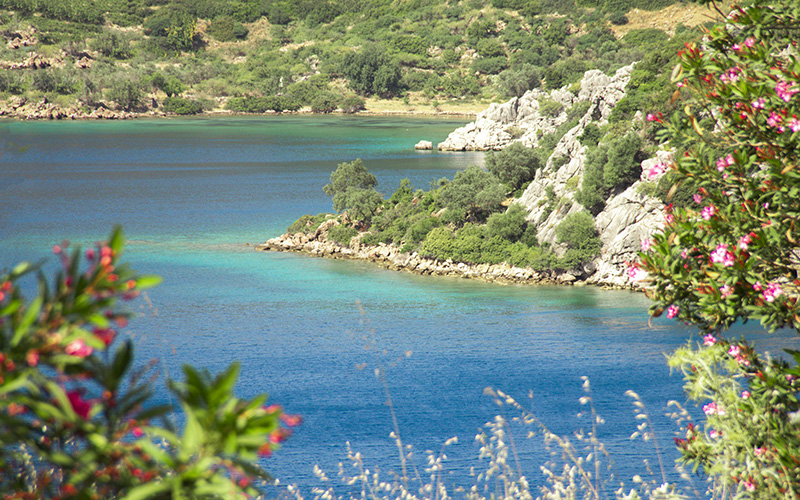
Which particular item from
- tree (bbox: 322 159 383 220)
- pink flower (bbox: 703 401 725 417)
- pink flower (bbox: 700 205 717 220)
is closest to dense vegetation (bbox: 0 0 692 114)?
tree (bbox: 322 159 383 220)

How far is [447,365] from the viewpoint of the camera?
3148cm

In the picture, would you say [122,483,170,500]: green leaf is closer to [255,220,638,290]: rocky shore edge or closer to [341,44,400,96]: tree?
[255,220,638,290]: rocky shore edge

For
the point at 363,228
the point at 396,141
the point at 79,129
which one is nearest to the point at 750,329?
the point at 363,228

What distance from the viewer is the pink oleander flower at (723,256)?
20.0ft

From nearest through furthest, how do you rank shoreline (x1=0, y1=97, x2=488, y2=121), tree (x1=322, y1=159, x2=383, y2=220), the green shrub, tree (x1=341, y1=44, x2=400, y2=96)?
the green shrub < tree (x1=322, y1=159, x2=383, y2=220) < shoreline (x1=0, y1=97, x2=488, y2=121) < tree (x1=341, y1=44, x2=400, y2=96)

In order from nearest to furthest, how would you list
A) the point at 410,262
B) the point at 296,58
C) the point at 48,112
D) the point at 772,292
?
the point at 772,292
the point at 410,262
the point at 48,112
the point at 296,58

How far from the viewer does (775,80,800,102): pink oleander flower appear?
612cm

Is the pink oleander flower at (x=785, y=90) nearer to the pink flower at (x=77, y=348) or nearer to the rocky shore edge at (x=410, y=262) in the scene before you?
the pink flower at (x=77, y=348)

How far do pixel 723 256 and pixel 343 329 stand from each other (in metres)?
30.6

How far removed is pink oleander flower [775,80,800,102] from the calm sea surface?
5.28 meters

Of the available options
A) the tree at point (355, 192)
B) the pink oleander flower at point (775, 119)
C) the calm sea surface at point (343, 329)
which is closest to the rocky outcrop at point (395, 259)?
the calm sea surface at point (343, 329)

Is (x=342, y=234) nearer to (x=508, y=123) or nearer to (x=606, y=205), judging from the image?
(x=606, y=205)

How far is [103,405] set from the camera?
2.32m

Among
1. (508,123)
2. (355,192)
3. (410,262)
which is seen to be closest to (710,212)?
(410,262)
